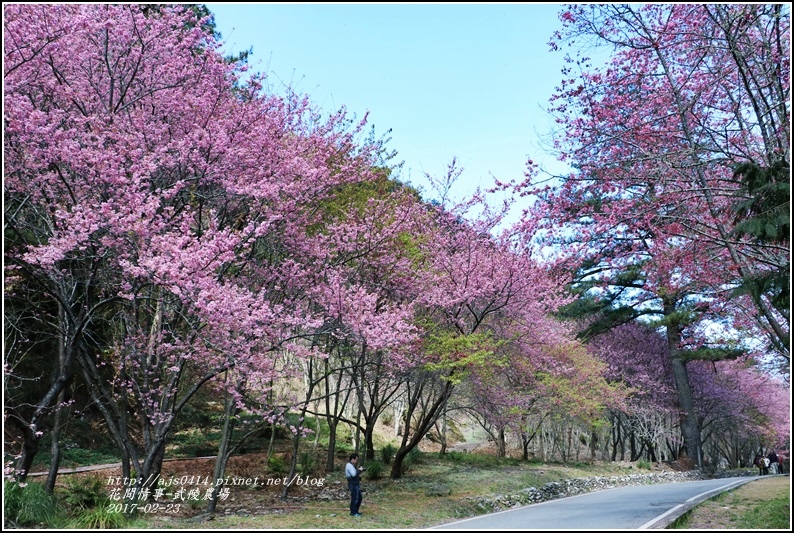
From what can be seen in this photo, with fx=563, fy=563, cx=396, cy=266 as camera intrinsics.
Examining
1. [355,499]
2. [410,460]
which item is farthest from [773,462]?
[355,499]

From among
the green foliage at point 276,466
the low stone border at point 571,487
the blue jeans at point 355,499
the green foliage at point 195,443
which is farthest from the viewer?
the green foliage at point 195,443

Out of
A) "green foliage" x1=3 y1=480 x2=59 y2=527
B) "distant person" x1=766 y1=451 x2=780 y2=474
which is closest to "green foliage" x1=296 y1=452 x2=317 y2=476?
Result: "green foliage" x1=3 y1=480 x2=59 y2=527

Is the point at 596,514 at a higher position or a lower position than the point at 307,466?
lower

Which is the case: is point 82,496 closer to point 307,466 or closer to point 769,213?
point 307,466

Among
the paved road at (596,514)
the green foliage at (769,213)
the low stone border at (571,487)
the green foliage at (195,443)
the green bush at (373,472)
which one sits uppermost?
the green foliage at (769,213)

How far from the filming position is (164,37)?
9773 mm

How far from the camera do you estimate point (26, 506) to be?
7.95m

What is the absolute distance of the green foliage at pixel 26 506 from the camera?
7777 mm

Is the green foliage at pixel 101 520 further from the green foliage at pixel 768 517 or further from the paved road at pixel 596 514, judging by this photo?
the green foliage at pixel 768 517

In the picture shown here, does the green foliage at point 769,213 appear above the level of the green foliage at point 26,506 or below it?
above

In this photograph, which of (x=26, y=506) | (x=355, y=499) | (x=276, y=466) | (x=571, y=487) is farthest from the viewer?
(x=571, y=487)

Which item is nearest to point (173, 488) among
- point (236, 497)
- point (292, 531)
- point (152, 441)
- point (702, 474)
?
point (236, 497)

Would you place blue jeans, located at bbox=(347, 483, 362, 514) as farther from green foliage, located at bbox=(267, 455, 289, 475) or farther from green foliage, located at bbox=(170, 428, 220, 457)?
green foliage, located at bbox=(170, 428, 220, 457)

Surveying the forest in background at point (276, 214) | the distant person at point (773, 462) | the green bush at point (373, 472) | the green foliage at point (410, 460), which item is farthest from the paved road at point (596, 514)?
the distant person at point (773, 462)
